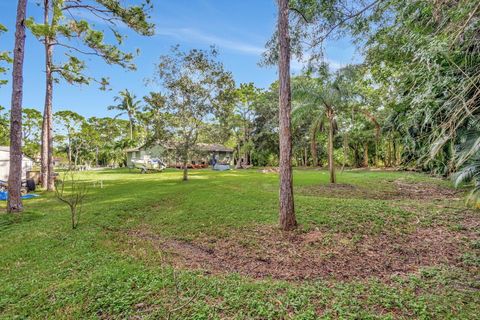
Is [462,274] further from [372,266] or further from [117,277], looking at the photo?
[117,277]

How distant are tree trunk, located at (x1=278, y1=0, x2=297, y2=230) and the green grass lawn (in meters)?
0.76

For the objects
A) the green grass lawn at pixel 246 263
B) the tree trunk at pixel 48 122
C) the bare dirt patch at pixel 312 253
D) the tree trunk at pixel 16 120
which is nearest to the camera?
the green grass lawn at pixel 246 263

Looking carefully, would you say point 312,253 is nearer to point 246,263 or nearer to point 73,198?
point 246,263

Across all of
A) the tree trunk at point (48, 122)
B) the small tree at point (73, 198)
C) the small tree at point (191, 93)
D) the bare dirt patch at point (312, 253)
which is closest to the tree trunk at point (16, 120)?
the small tree at point (73, 198)

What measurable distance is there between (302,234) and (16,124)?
8765mm

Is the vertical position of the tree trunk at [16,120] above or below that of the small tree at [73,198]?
above

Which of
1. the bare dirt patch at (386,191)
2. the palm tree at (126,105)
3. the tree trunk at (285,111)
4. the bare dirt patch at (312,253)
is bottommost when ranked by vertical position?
the bare dirt patch at (312,253)

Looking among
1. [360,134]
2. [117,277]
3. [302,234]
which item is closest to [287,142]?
[302,234]

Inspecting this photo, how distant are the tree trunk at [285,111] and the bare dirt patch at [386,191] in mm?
4442

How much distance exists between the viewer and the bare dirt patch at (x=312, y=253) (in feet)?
12.7

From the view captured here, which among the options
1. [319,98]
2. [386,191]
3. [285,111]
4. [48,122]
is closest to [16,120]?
[48,122]

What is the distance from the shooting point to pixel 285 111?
17.5ft

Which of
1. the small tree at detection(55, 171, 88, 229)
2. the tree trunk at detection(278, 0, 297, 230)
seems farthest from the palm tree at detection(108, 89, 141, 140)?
the tree trunk at detection(278, 0, 297, 230)

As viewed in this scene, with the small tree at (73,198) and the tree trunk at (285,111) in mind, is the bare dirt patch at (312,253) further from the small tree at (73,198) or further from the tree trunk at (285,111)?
the small tree at (73,198)
